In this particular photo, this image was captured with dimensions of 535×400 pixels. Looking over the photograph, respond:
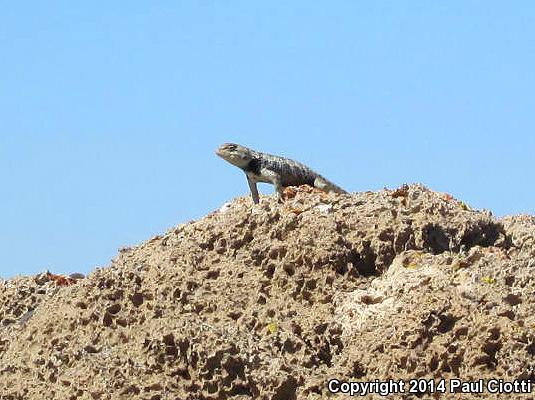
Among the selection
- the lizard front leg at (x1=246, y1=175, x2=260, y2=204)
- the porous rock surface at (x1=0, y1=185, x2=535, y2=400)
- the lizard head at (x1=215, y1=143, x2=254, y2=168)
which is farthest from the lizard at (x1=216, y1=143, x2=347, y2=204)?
the porous rock surface at (x1=0, y1=185, x2=535, y2=400)

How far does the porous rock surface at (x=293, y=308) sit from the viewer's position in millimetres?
10516

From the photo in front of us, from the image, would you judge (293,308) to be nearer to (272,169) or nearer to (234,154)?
(272,169)

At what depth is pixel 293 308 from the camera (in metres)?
11.5

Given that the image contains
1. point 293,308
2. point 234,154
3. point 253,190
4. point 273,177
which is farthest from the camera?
point 234,154

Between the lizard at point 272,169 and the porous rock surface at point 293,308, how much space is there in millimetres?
4587

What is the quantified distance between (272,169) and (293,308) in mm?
6656

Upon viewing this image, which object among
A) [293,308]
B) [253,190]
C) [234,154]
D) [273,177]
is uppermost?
[234,154]

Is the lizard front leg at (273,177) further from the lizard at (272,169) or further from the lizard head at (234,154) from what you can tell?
the lizard head at (234,154)

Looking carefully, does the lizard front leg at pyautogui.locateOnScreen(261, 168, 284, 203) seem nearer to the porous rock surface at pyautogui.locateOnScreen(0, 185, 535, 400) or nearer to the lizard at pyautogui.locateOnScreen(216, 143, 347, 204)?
the lizard at pyautogui.locateOnScreen(216, 143, 347, 204)

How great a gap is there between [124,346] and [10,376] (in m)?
1.02

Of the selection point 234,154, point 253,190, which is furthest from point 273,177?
point 253,190

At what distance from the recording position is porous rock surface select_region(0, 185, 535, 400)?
34.5 feet

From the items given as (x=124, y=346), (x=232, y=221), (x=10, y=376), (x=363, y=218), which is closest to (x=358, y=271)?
(x=363, y=218)

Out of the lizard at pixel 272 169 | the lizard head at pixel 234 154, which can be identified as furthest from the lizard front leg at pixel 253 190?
the lizard head at pixel 234 154
